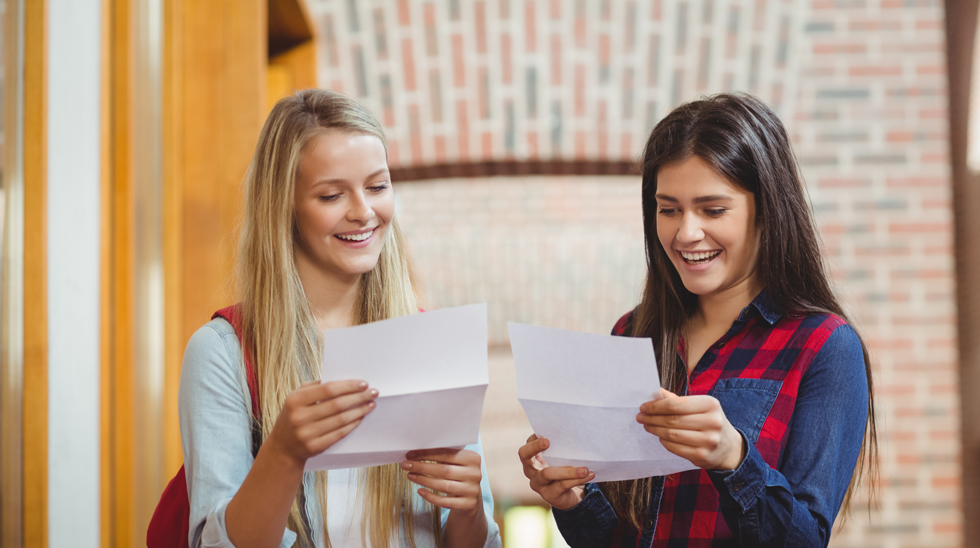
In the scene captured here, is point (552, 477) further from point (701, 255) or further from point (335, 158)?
point (335, 158)

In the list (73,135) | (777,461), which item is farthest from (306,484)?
(73,135)

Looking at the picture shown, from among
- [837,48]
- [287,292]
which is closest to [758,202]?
[287,292]

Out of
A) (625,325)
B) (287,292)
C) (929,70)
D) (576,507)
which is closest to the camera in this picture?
(287,292)

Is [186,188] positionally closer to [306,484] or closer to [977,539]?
[306,484]

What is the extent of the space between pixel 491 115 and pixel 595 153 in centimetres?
48

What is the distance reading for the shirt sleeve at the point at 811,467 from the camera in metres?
1.30

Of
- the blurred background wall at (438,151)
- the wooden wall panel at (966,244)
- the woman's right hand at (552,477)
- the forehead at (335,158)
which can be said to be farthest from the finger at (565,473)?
the wooden wall panel at (966,244)

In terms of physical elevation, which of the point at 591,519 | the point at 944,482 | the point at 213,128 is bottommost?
the point at 944,482

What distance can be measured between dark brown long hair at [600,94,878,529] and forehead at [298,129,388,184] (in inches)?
21.9

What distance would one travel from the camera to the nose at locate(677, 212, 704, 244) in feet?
4.91

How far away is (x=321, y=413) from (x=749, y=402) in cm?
73

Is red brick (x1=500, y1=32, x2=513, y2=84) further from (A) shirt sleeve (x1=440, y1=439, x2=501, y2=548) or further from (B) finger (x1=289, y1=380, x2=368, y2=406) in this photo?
(B) finger (x1=289, y1=380, x2=368, y2=406)

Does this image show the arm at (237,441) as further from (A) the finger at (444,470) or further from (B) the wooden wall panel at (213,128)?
(B) the wooden wall panel at (213,128)

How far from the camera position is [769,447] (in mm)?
1427
